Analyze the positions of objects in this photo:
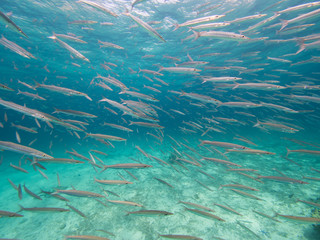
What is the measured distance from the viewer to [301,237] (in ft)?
13.6

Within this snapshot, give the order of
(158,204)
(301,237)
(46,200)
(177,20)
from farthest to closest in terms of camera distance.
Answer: (177,20), (46,200), (158,204), (301,237)

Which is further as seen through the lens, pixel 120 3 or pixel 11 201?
pixel 120 3

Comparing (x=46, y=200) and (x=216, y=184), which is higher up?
(x=216, y=184)

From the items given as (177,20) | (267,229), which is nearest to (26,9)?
(177,20)

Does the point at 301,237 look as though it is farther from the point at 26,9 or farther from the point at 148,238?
the point at 26,9

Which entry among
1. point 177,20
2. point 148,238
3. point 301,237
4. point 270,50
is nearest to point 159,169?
point 148,238

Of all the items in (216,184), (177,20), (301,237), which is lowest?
(216,184)

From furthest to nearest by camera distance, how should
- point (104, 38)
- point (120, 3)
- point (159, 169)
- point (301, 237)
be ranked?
point (104, 38) → point (120, 3) → point (159, 169) → point (301, 237)

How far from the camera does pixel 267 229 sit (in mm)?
4512

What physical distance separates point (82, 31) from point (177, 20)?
10.7 meters

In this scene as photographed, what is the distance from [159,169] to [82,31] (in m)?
17.1

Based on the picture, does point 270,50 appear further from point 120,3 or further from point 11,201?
point 11,201

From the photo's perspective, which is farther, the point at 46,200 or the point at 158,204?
the point at 46,200

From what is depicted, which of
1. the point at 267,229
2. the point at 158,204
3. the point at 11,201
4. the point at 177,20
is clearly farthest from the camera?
the point at 177,20
